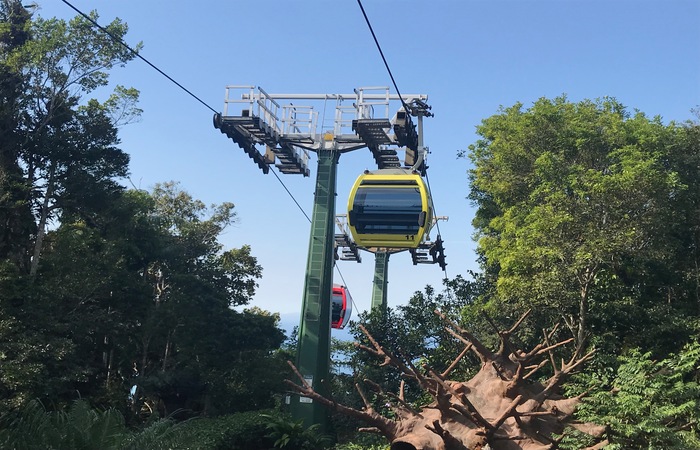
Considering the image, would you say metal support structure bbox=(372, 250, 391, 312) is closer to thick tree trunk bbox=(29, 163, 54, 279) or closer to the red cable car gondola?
the red cable car gondola

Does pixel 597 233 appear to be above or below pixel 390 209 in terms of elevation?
below

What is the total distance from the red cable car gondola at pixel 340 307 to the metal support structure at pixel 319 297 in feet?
40.4

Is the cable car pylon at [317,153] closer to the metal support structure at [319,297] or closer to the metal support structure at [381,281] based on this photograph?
the metal support structure at [319,297]

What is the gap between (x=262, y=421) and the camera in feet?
68.2

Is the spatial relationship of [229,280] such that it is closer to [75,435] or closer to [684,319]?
[684,319]

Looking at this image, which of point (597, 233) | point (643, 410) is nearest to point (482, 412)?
point (643, 410)

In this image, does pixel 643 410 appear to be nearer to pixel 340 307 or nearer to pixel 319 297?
pixel 319 297

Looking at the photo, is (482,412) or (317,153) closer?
(482,412)

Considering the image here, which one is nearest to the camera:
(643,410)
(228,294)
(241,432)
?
(643,410)

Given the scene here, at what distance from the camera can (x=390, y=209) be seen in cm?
2142

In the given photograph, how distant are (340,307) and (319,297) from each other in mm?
13400

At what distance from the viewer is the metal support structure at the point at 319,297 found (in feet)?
71.0

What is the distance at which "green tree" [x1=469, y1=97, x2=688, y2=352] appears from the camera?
58.2ft

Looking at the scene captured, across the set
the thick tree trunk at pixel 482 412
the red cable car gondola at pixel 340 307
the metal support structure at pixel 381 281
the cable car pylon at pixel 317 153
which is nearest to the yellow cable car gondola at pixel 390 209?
the cable car pylon at pixel 317 153
